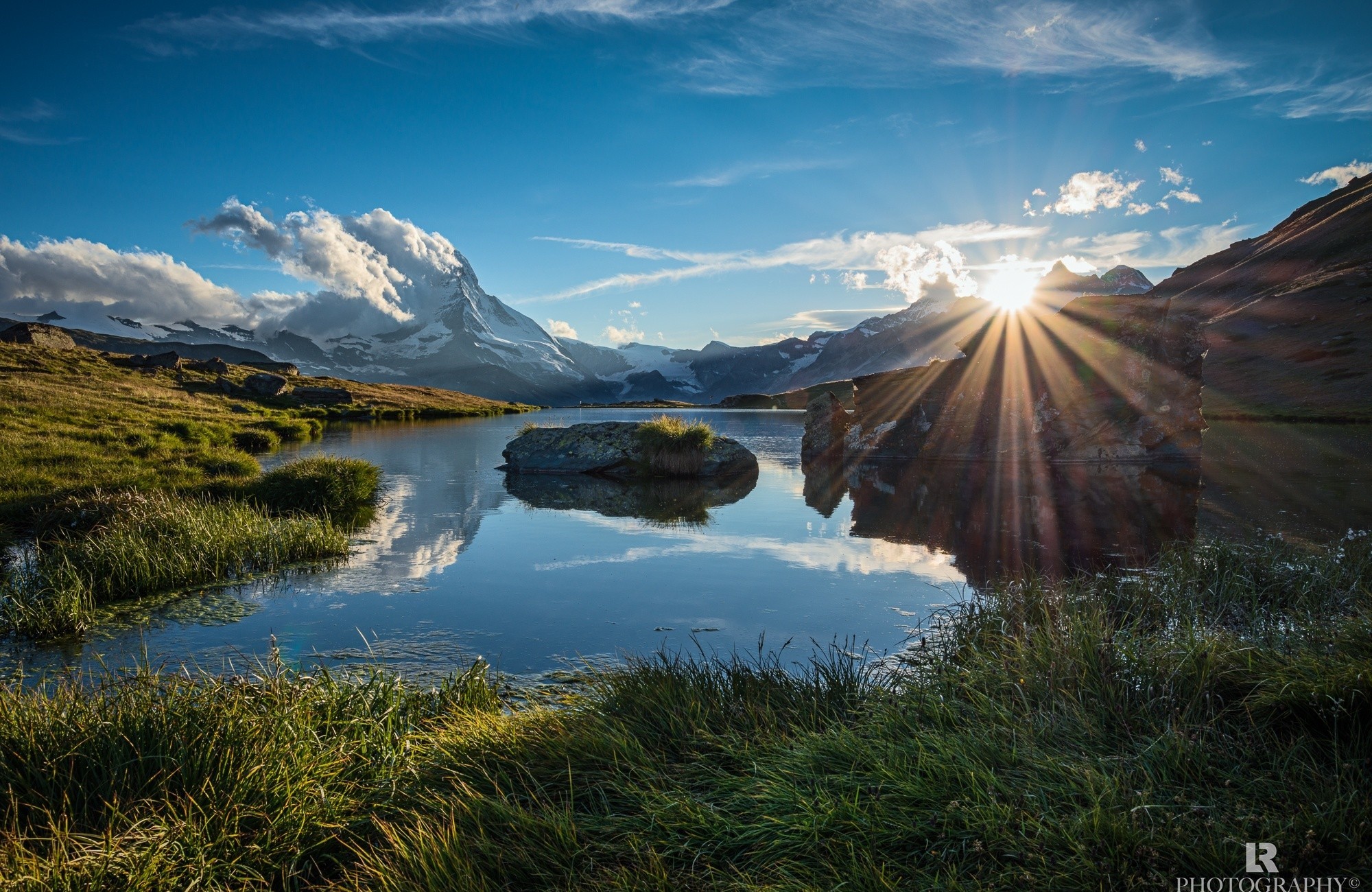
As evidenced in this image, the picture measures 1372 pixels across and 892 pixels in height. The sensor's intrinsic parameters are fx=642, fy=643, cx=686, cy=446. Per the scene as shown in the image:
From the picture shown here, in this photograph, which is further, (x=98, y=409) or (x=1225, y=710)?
(x=98, y=409)

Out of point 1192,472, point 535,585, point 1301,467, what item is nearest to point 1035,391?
point 1192,472

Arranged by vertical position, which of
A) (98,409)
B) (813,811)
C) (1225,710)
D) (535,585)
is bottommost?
(535,585)

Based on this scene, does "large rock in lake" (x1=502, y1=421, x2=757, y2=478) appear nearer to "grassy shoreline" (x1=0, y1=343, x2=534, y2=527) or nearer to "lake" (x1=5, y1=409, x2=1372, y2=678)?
"lake" (x1=5, y1=409, x2=1372, y2=678)

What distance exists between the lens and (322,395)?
3206 inches

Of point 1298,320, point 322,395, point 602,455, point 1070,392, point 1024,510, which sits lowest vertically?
point 1024,510

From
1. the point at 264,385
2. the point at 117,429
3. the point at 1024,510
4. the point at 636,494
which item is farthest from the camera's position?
the point at 264,385

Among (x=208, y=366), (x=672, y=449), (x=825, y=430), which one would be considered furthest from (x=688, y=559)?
(x=208, y=366)

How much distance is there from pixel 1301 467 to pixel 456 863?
104ft

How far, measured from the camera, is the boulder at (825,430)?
35969 millimetres

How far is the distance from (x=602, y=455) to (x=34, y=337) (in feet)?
314

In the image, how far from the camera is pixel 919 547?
13508 millimetres

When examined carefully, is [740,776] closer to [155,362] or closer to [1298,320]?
[155,362]

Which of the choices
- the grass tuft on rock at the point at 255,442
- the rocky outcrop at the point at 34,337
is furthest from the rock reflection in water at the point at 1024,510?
the rocky outcrop at the point at 34,337

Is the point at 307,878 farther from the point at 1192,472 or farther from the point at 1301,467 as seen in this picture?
the point at 1301,467
